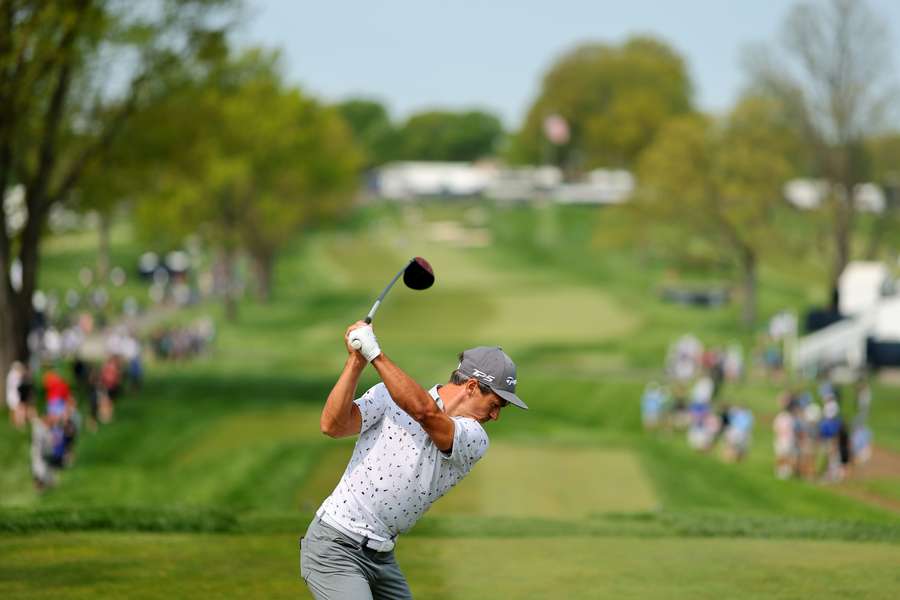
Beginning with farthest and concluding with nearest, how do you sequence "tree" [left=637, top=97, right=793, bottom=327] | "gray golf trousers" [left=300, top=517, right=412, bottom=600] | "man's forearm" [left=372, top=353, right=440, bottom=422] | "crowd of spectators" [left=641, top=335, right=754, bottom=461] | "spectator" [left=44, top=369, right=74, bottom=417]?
1. "tree" [left=637, top=97, right=793, bottom=327]
2. "crowd of spectators" [left=641, top=335, right=754, bottom=461]
3. "spectator" [left=44, top=369, right=74, bottom=417]
4. "gray golf trousers" [left=300, top=517, right=412, bottom=600]
5. "man's forearm" [left=372, top=353, right=440, bottom=422]

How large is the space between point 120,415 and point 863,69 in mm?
37324

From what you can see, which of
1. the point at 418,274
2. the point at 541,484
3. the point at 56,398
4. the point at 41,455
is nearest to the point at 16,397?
the point at 56,398

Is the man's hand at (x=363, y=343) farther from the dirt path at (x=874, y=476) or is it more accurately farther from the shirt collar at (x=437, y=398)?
the dirt path at (x=874, y=476)

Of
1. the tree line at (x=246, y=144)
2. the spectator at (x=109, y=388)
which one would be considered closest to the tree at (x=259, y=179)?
the tree line at (x=246, y=144)

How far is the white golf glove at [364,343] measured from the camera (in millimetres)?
6086

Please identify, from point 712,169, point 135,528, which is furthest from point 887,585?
point 712,169

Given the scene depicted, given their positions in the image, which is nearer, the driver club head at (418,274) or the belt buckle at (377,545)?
the belt buckle at (377,545)

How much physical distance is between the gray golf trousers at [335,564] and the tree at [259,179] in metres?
48.6

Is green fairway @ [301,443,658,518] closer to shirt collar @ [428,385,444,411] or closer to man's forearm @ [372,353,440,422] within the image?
shirt collar @ [428,385,444,411]

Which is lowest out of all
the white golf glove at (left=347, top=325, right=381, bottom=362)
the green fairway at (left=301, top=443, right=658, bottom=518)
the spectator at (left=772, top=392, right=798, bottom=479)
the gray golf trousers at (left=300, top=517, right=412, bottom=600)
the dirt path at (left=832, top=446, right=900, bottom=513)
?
the dirt path at (left=832, top=446, right=900, bottom=513)

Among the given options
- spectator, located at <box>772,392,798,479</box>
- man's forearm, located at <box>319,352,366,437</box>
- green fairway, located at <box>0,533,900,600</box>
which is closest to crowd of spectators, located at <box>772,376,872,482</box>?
spectator, located at <box>772,392,798,479</box>

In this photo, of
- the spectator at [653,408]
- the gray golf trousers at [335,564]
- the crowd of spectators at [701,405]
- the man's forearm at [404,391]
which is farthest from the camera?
the spectator at [653,408]

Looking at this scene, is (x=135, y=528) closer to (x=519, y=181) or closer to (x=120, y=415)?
(x=120, y=415)

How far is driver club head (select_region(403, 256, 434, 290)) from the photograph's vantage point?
7.02 m
